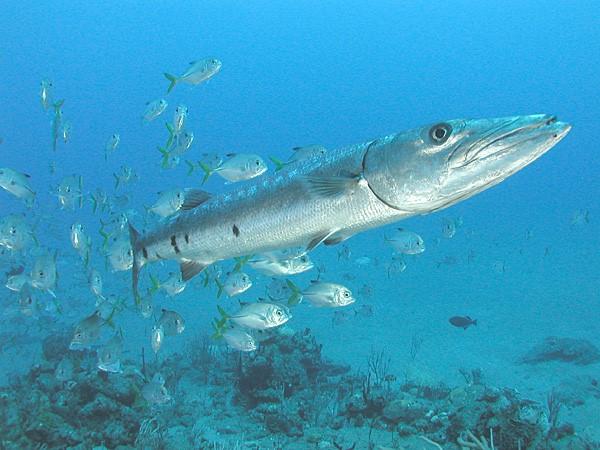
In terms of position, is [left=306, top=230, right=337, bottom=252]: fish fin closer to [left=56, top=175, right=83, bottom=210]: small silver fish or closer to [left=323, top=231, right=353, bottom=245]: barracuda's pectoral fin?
[left=323, top=231, right=353, bottom=245]: barracuda's pectoral fin

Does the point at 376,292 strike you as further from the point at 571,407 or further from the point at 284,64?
the point at 284,64

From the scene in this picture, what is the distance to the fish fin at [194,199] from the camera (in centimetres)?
425

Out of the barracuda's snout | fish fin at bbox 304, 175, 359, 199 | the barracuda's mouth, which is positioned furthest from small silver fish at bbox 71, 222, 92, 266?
the barracuda's mouth

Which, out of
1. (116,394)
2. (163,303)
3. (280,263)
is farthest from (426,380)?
(163,303)

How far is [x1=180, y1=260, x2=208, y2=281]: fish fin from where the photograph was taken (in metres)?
4.18

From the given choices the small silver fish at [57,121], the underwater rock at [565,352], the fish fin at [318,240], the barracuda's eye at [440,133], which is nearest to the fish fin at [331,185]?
the fish fin at [318,240]

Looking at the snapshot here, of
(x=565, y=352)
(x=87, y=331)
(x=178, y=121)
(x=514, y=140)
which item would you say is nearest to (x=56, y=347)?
(x=87, y=331)

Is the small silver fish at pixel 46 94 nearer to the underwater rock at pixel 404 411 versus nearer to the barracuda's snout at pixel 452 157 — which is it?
the barracuda's snout at pixel 452 157

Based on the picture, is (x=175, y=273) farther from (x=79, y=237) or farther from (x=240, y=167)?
(x=240, y=167)

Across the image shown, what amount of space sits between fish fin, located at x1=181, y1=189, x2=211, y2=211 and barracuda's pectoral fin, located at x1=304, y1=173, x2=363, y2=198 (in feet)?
4.85

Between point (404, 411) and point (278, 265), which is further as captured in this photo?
point (404, 411)

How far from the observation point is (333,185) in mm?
3055

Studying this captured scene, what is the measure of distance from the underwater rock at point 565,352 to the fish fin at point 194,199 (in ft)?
36.5

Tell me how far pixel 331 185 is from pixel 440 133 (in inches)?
30.7
